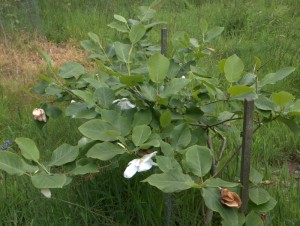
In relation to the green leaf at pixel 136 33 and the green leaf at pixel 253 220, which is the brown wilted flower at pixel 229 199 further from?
the green leaf at pixel 136 33

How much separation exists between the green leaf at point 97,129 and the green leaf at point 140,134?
2.0 inches

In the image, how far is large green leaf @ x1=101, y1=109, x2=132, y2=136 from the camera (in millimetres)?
1531

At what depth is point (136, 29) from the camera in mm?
1765

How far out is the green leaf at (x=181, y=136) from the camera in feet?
5.20

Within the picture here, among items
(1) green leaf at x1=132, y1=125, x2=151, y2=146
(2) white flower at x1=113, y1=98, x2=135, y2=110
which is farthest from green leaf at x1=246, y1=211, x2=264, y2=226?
(2) white flower at x1=113, y1=98, x2=135, y2=110

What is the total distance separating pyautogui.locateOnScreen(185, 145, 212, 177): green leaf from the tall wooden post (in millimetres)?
159

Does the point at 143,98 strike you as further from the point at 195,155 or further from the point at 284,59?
the point at 284,59

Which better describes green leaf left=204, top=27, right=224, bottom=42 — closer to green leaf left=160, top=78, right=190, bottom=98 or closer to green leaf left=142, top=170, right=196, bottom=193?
green leaf left=160, top=78, right=190, bottom=98

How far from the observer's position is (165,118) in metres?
1.57

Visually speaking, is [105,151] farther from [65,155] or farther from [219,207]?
[219,207]

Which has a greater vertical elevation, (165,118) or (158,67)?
(158,67)

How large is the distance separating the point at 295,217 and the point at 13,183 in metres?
1.23

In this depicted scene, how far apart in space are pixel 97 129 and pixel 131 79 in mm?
177

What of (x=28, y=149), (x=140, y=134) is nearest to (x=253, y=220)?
(x=140, y=134)
